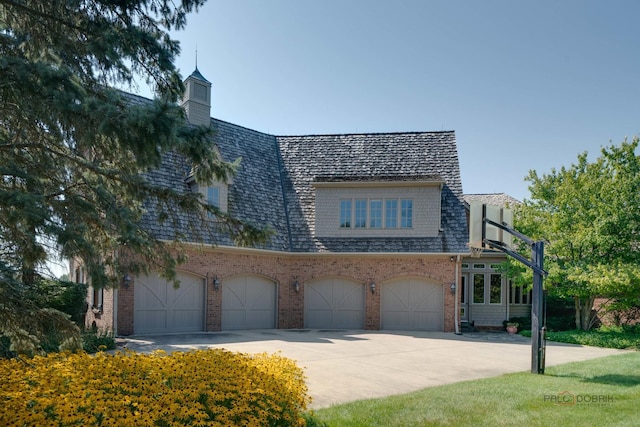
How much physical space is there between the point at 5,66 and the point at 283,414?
474 cm

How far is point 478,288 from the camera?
21.9m

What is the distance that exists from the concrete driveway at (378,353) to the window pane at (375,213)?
4.23 m

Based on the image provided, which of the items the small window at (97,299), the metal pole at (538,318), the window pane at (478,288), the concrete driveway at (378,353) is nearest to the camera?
the concrete driveway at (378,353)

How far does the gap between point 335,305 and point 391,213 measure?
4317 mm

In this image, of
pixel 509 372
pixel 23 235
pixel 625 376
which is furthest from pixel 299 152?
pixel 23 235

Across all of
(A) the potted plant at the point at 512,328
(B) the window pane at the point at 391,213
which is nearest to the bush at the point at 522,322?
(A) the potted plant at the point at 512,328

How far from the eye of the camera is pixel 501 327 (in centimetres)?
2130

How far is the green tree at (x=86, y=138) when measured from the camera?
486 cm

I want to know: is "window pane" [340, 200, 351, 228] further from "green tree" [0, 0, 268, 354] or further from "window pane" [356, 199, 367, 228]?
"green tree" [0, 0, 268, 354]

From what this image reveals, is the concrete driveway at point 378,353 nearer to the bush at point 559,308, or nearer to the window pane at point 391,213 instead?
A: the bush at point 559,308

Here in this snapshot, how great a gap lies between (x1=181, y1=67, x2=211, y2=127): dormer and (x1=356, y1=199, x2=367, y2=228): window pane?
22.3 feet

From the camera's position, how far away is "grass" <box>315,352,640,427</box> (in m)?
6.69

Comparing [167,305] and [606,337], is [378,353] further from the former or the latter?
[606,337]

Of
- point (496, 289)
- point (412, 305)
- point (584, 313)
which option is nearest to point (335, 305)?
point (412, 305)
